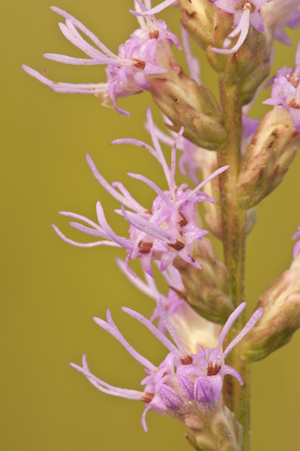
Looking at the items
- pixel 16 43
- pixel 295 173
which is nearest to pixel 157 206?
pixel 295 173

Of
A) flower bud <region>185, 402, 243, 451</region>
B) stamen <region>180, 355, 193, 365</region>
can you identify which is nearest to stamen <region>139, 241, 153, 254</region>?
stamen <region>180, 355, 193, 365</region>

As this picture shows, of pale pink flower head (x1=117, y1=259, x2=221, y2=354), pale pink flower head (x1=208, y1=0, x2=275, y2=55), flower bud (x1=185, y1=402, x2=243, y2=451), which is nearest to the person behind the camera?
pale pink flower head (x1=208, y1=0, x2=275, y2=55)

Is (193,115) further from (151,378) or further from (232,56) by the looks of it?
(151,378)

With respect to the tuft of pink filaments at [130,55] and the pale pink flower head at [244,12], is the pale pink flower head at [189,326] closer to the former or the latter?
the tuft of pink filaments at [130,55]

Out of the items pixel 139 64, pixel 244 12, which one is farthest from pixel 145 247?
pixel 244 12

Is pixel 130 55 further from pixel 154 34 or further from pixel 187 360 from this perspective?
pixel 187 360

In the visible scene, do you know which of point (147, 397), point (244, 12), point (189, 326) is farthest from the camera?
point (189, 326)

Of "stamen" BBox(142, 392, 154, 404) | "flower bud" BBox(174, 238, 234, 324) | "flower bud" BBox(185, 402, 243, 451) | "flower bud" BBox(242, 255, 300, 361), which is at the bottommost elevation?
"flower bud" BBox(185, 402, 243, 451)

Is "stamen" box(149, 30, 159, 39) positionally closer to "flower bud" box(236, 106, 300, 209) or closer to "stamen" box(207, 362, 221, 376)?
"flower bud" box(236, 106, 300, 209)
